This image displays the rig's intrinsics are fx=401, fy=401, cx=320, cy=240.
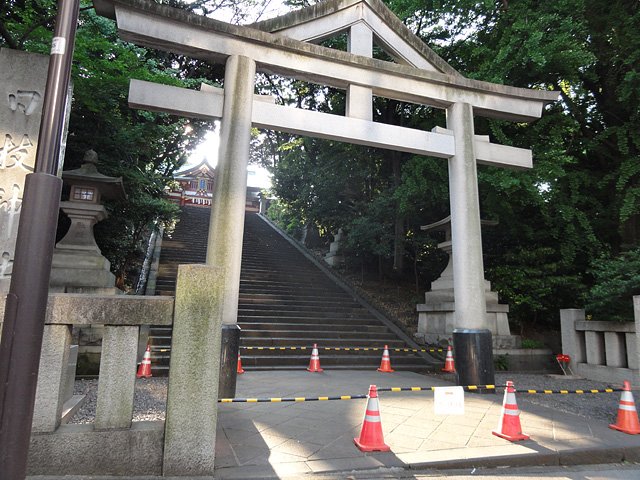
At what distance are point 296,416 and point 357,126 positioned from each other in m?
4.77

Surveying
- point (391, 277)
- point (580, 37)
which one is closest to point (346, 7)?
point (580, 37)

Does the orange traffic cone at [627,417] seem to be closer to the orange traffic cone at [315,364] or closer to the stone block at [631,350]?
the stone block at [631,350]

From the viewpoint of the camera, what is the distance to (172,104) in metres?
6.10

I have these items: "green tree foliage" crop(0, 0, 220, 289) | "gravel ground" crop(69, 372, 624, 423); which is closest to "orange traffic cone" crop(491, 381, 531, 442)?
"gravel ground" crop(69, 372, 624, 423)

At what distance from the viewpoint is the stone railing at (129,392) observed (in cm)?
305

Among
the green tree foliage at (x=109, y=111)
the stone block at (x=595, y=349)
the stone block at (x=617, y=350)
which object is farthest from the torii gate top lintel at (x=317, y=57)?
the stone block at (x=595, y=349)

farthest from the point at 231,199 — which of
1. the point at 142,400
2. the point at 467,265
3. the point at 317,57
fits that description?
the point at 467,265

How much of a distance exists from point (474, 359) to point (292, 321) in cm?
556

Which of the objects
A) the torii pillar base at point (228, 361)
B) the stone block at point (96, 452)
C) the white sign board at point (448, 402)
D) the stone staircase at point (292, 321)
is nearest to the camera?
the stone block at point (96, 452)

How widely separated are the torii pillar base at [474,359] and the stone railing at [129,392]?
16.4 ft

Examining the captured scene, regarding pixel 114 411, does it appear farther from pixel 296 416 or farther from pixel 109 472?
pixel 296 416

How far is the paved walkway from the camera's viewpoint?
3.66 metres

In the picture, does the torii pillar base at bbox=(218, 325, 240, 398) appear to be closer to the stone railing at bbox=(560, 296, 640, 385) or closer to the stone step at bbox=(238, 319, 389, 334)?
the stone step at bbox=(238, 319, 389, 334)

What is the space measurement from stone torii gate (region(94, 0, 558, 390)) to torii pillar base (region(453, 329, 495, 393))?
0.06ft
